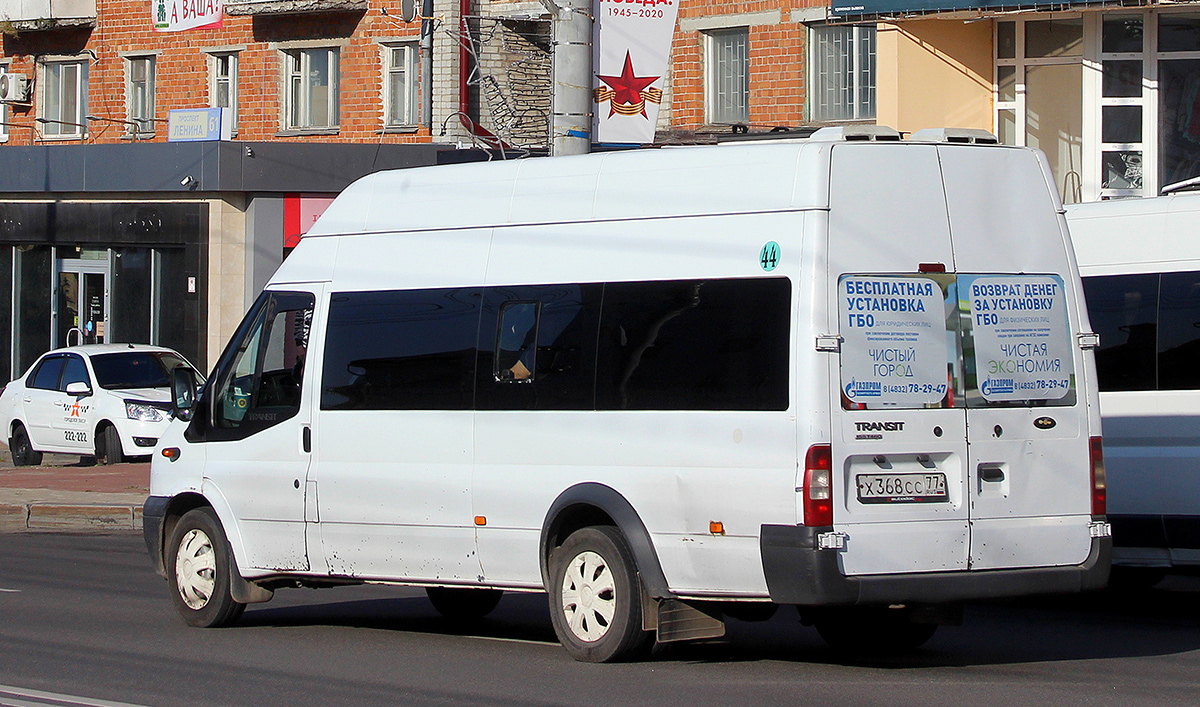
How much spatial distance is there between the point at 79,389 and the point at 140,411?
0.87 metres

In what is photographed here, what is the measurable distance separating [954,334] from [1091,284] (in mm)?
3224

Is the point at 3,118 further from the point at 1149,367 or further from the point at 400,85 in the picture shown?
the point at 1149,367

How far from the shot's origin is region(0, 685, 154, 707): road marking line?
8.09 m

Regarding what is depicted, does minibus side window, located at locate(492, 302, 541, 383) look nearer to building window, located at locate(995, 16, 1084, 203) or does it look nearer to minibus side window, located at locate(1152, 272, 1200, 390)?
minibus side window, located at locate(1152, 272, 1200, 390)

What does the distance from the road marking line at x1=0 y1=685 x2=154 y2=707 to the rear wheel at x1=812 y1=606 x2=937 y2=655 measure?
3.86m

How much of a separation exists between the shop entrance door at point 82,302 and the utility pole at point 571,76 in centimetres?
2061

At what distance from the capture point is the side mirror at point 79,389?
22656 mm

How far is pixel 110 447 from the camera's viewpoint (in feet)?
74.9

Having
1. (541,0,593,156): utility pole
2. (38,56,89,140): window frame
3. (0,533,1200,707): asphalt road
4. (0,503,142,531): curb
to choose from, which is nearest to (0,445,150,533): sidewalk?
(0,503,142,531): curb

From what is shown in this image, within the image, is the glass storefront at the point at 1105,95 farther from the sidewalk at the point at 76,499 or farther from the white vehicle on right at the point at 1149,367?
the sidewalk at the point at 76,499

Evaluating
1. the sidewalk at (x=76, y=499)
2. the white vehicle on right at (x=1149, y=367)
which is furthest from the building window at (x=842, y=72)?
the white vehicle on right at (x=1149, y=367)

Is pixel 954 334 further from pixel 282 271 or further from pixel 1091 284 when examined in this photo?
pixel 282 271

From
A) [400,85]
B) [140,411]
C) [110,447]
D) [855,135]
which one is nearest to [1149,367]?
[855,135]

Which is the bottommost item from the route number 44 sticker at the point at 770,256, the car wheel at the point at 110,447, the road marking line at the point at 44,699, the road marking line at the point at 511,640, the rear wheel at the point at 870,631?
the road marking line at the point at 511,640
